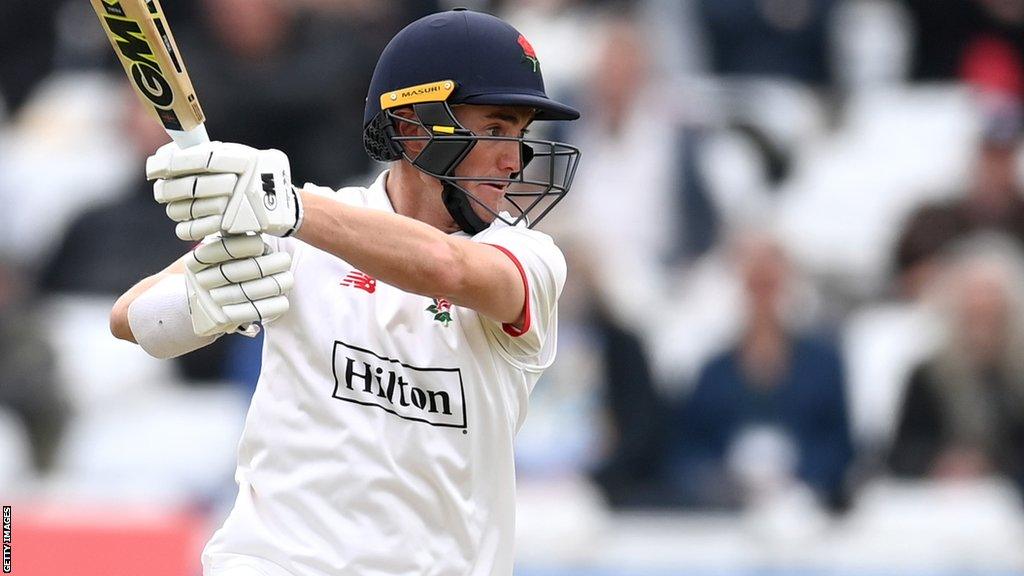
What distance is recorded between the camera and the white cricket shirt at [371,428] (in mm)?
3541

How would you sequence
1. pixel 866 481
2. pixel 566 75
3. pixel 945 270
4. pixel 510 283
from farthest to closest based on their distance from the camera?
pixel 566 75, pixel 945 270, pixel 866 481, pixel 510 283

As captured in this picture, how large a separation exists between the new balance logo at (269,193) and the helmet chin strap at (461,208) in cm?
73

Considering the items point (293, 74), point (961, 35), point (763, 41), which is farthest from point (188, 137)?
point (961, 35)

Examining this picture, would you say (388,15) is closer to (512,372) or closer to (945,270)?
(945,270)

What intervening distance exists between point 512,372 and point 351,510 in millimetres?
511

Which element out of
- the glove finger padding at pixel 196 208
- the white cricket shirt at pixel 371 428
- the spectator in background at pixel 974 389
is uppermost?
the glove finger padding at pixel 196 208

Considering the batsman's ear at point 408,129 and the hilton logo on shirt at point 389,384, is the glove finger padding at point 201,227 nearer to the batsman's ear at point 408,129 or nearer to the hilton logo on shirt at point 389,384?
the hilton logo on shirt at point 389,384

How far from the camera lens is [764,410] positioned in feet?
24.2

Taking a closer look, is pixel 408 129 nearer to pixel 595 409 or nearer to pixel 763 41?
pixel 595 409

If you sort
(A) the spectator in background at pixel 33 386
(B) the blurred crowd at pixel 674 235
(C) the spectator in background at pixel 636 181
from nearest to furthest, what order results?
1. (B) the blurred crowd at pixel 674 235
2. (A) the spectator in background at pixel 33 386
3. (C) the spectator in background at pixel 636 181

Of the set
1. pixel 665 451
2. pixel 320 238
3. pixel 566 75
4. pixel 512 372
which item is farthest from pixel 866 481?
pixel 320 238

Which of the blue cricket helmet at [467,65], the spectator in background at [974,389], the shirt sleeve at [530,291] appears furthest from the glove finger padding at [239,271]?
the spectator in background at [974,389]

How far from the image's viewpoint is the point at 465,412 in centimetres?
363

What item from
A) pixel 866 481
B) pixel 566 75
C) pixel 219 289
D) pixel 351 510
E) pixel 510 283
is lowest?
pixel 866 481
